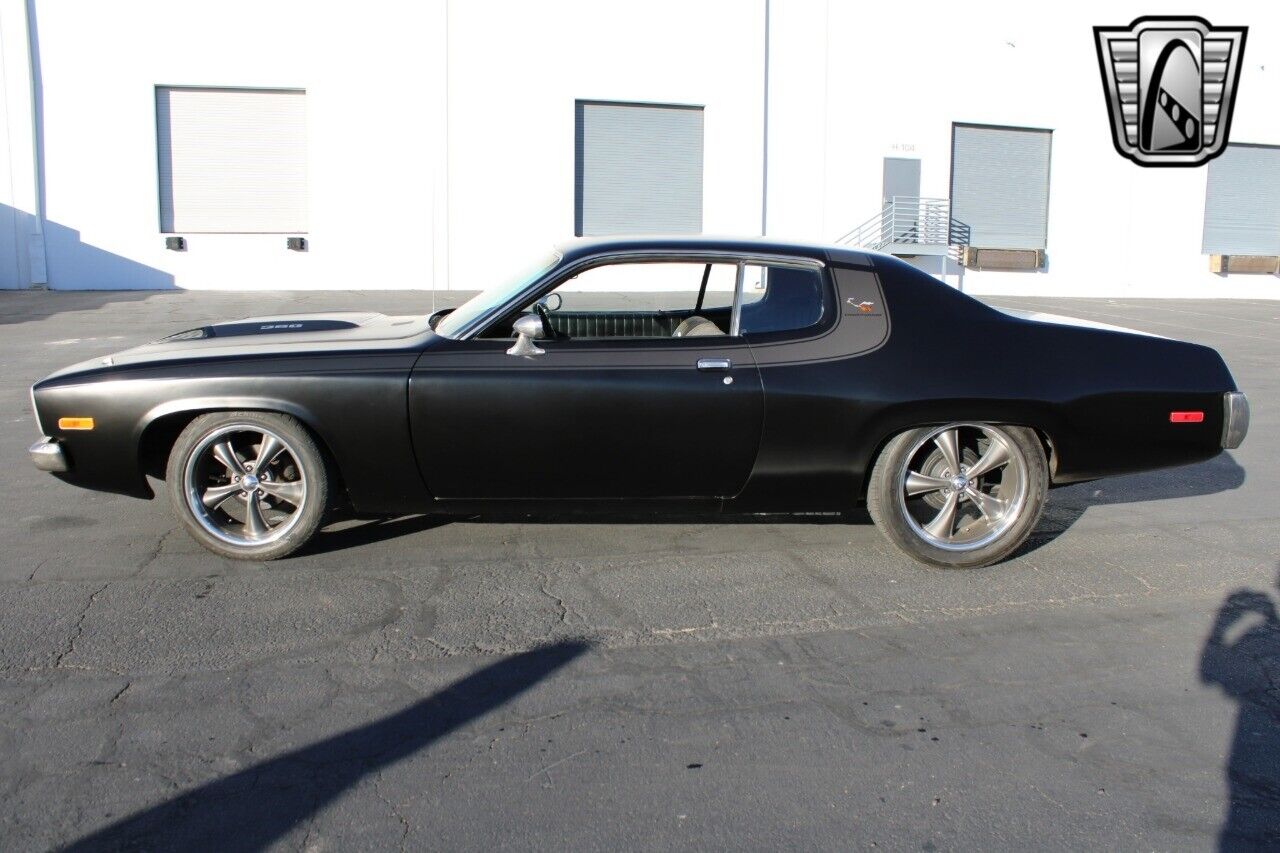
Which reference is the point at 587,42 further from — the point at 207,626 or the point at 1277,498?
the point at 207,626

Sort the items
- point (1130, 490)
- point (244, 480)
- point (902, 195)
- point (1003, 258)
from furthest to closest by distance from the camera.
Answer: point (1003, 258)
point (902, 195)
point (1130, 490)
point (244, 480)

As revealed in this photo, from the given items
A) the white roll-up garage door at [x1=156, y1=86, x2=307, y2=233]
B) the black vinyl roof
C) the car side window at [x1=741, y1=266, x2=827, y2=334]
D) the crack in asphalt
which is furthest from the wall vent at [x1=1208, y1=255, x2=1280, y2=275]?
the crack in asphalt

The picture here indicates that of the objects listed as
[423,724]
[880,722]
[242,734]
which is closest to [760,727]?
[880,722]

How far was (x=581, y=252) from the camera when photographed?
501cm

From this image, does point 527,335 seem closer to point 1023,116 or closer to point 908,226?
point 908,226

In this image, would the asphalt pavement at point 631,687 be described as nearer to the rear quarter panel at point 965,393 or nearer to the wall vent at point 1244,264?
the rear quarter panel at point 965,393

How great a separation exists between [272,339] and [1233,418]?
4.47 meters

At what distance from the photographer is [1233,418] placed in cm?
513

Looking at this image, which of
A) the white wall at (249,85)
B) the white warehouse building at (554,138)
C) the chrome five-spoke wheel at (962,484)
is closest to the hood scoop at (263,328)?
the chrome five-spoke wheel at (962,484)

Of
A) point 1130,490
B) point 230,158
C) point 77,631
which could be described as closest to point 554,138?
point 230,158

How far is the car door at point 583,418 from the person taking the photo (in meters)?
4.73

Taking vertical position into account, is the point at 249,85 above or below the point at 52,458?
above

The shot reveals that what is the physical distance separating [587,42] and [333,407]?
20.3 m

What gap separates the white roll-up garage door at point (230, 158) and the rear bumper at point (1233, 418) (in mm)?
20621
